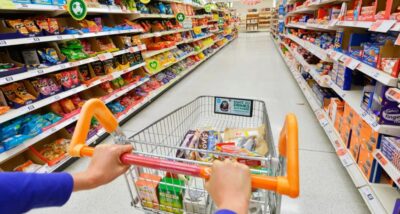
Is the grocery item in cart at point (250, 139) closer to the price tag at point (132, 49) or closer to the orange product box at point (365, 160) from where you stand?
the orange product box at point (365, 160)

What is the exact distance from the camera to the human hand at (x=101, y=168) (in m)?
0.68

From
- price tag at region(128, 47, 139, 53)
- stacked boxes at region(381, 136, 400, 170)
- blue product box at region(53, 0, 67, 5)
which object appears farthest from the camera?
price tag at region(128, 47, 139, 53)

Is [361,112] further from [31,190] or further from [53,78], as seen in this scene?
[53,78]

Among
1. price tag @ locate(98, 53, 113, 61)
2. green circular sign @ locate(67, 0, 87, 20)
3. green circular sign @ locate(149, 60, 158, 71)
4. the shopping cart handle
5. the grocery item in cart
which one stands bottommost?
the grocery item in cart

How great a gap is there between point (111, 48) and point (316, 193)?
241 cm

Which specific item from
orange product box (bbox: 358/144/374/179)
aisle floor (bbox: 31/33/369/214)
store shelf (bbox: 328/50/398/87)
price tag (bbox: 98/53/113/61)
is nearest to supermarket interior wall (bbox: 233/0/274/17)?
aisle floor (bbox: 31/33/369/214)

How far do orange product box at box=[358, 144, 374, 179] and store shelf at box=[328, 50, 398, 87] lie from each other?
450mm

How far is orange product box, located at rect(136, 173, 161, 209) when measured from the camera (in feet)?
3.05

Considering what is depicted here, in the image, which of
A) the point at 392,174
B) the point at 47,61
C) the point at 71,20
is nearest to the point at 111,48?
the point at 71,20

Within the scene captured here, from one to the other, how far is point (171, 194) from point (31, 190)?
0.46 meters

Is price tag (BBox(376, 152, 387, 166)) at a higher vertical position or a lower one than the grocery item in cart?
lower

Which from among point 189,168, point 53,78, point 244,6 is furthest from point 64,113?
point 244,6

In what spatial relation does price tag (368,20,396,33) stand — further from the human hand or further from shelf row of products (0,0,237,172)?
shelf row of products (0,0,237,172)

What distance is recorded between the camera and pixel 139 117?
3113 mm
